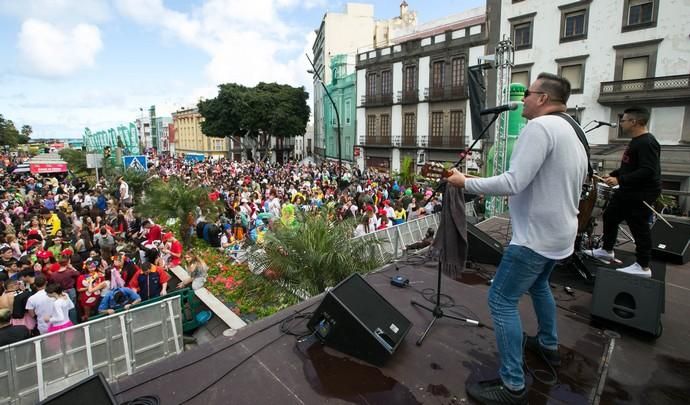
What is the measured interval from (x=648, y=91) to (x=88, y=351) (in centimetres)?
2580

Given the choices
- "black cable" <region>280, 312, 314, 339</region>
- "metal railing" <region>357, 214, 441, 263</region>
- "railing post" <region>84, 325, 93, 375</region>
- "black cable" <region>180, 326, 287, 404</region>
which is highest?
"black cable" <region>280, 312, 314, 339</region>

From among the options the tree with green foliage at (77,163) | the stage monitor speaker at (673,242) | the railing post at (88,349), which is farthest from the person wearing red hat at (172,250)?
the tree with green foliage at (77,163)

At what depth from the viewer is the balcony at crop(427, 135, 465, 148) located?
1133 inches

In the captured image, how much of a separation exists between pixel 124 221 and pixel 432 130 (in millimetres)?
24460

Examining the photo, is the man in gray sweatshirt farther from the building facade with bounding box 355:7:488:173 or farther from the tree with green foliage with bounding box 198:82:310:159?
the tree with green foliage with bounding box 198:82:310:159

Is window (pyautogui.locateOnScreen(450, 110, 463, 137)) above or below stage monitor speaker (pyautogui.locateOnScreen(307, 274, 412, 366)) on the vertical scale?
above

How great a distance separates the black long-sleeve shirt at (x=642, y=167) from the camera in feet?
12.5

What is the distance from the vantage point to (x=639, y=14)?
20422 millimetres

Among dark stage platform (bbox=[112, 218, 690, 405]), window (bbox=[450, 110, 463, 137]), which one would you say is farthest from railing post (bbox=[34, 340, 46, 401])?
window (bbox=[450, 110, 463, 137])

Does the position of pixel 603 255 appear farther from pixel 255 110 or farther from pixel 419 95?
pixel 255 110

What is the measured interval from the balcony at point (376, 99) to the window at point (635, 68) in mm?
17051

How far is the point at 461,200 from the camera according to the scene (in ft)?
9.77

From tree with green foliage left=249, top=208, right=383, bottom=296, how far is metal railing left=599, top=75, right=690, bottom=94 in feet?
70.8

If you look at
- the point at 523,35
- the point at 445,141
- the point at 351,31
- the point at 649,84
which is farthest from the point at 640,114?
the point at 351,31
